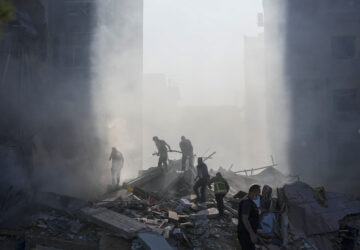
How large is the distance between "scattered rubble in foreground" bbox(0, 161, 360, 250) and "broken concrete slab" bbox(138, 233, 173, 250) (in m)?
0.02

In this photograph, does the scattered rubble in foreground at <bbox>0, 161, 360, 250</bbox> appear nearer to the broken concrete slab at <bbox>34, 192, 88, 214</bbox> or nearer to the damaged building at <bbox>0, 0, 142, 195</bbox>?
the broken concrete slab at <bbox>34, 192, 88, 214</bbox>

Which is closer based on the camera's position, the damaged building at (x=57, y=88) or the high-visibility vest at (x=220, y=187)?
the high-visibility vest at (x=220, y=187)

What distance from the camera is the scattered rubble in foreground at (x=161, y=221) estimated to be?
20.3 feet

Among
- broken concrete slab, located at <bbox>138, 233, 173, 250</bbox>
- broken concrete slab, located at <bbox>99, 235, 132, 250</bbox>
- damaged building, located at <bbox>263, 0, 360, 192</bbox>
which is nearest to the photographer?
broken concrete slab, located at <bbox>138, 233, 173, 250</bbox>

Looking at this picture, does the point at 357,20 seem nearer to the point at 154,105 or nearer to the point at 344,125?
the point at 344,125

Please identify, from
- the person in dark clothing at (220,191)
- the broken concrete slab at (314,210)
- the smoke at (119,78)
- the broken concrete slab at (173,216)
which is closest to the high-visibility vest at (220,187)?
the person in dark clothing at (220,191)

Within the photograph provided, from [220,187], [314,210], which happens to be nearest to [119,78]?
[220,187]

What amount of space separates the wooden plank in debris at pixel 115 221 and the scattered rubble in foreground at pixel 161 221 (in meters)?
A: 0.02

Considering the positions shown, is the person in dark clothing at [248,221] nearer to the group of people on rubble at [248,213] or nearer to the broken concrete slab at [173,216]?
the group of people on rubble at [248,213]

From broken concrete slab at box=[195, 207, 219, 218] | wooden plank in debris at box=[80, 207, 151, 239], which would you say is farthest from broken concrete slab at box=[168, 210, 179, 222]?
wooden plank in debris at box=[80, 207, 151, 239]

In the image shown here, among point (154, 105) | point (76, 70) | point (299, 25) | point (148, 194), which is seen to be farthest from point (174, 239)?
point (154, 105)

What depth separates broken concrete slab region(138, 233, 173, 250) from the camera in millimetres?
5728

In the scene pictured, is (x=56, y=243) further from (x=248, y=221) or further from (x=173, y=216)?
(x=248, y=221)

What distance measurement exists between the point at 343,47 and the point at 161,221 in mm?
15576
